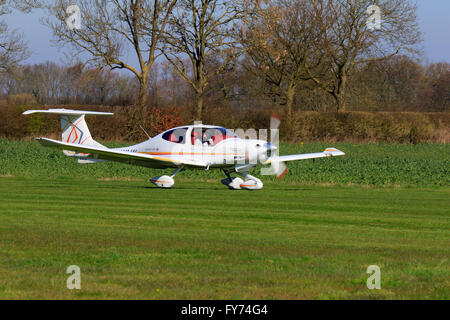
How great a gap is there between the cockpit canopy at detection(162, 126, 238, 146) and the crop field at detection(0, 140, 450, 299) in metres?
1.59

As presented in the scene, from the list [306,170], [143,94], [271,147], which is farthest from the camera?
[143,94]

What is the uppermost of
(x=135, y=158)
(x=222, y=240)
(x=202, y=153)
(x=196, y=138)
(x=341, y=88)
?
(x=341, y=88)

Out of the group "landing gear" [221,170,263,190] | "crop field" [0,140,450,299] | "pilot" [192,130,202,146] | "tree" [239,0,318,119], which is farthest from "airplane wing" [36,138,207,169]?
"tree" [239,0,318,119]

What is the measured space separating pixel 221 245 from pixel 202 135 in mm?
12210

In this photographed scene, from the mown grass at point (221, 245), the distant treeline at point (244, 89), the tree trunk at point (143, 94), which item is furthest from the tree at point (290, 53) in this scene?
the mown grass at point (221, 245)

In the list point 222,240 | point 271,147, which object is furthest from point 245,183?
point 222,240

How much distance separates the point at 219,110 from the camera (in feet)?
175

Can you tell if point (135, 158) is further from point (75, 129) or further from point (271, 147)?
point (271, 147)

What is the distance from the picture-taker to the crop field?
8242 millimetres

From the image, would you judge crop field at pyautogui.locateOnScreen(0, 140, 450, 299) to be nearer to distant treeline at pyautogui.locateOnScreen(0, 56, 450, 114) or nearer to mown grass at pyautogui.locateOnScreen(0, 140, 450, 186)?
mown grass at pyautogui.locateOnScreen(0, 140, 450, 186)

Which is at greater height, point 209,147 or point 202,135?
point 202,135

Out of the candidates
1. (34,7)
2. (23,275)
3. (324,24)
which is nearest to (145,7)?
(34,7)

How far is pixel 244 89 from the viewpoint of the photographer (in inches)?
3110

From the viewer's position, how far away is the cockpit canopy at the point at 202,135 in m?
23.2
